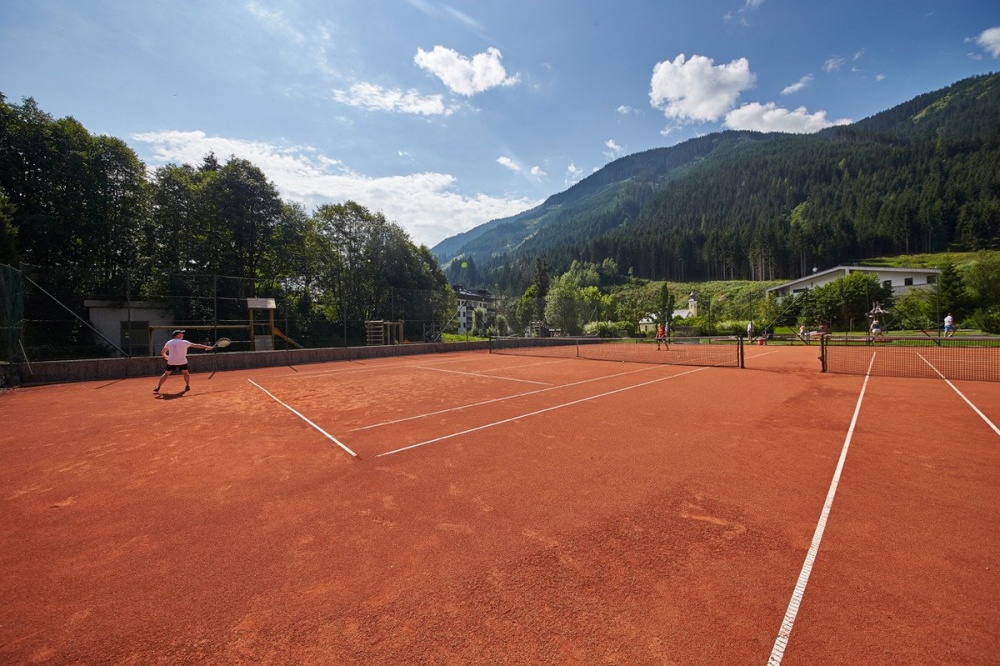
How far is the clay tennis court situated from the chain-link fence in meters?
12.3

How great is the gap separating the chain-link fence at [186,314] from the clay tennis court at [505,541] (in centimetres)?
1225

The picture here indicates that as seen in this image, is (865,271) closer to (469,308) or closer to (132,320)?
(469,308)

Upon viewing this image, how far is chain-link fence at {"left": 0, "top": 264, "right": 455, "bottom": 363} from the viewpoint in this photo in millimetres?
15531

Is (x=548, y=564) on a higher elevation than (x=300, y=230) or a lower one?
lower

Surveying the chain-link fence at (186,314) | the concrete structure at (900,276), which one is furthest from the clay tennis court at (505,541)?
the concrete structure at (900,276)

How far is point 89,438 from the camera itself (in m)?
6.55

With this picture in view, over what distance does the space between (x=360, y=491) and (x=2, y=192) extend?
104 feet

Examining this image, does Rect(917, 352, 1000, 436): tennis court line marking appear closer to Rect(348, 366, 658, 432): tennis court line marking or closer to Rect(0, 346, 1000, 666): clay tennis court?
Rect(0, 346, 1000, 666): clay tennis court

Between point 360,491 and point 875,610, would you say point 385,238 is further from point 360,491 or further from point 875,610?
point 875,610

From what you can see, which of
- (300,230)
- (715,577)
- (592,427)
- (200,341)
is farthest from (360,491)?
(300,230)

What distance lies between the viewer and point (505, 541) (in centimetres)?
339

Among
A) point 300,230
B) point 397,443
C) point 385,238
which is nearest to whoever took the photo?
point 397,443

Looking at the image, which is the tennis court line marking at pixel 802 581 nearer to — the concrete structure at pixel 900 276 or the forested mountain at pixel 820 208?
the concrete structure at pixel 900 276

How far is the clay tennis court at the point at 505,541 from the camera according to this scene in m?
2.34
